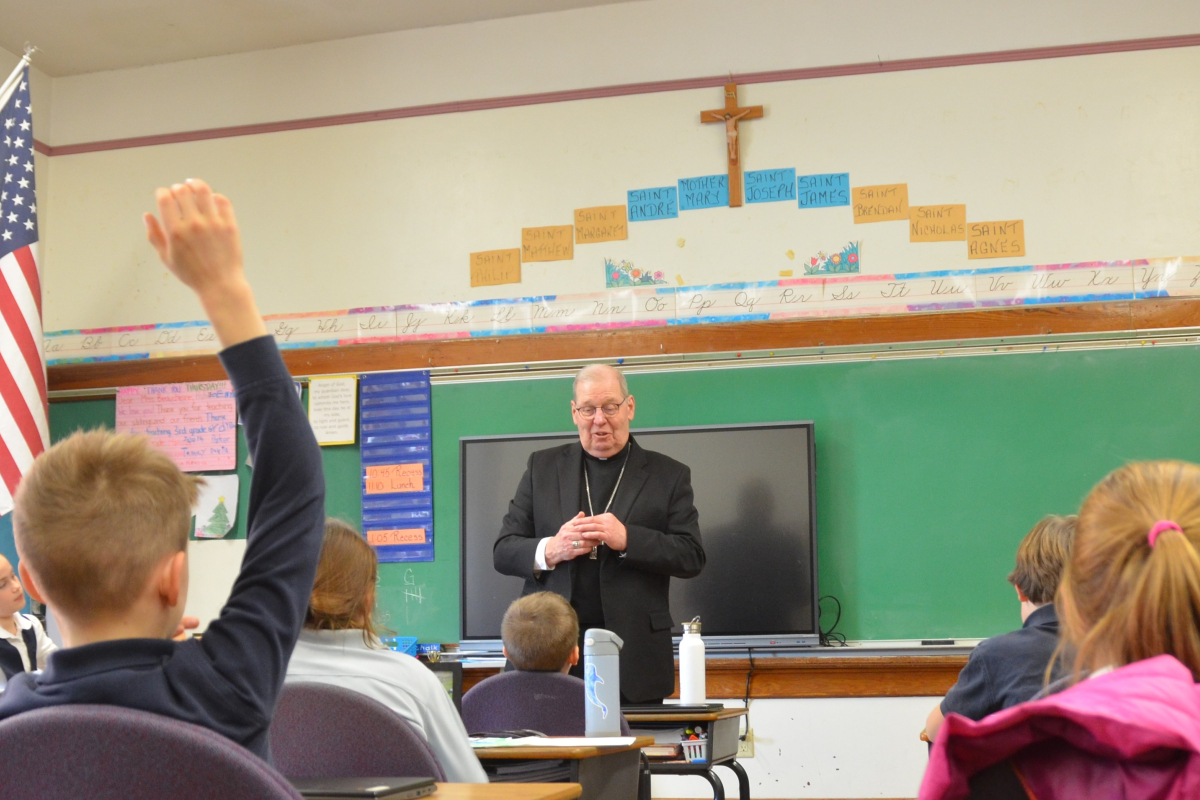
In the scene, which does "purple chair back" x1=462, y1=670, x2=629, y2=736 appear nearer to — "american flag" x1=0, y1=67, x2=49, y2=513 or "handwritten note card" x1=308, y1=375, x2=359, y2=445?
"handwritten note card" x1=308, y1=375, x2=359, y2=445

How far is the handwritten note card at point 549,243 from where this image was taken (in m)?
5.19

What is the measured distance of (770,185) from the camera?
5.04 meters

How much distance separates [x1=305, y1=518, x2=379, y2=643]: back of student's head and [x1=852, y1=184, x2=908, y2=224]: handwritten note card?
362 centimetres

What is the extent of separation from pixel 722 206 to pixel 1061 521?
3130 mm

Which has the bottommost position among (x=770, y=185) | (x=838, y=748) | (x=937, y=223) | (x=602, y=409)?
(x=838, y=748)

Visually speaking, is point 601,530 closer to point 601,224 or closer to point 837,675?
point 837,675

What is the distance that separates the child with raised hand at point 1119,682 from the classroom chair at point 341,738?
82 cm

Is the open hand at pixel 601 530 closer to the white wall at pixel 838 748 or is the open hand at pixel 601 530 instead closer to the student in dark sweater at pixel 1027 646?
the student in dark sweater at pixel 1027 646

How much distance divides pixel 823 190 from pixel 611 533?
2.49m

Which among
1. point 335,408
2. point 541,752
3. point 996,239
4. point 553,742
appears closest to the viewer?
point 541,752

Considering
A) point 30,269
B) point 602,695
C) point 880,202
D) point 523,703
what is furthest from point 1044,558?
point 30,269

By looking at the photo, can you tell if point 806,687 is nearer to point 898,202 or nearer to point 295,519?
point 898,202

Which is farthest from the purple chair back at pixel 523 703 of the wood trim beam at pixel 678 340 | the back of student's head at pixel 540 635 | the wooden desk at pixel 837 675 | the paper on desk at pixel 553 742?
the wood trim beam at pixel 678 340

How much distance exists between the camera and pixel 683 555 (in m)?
3.22
